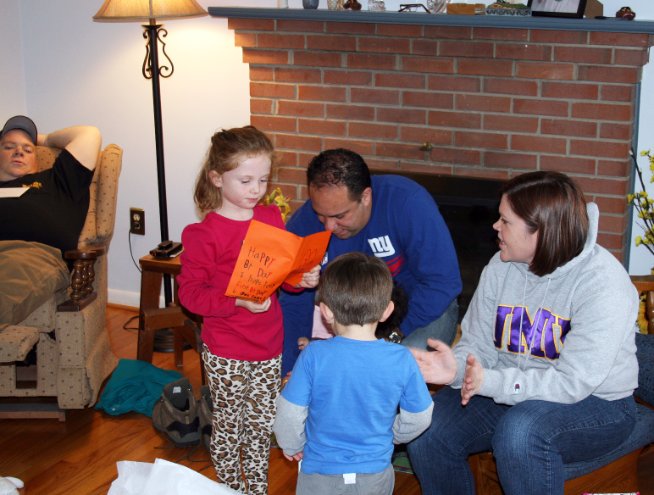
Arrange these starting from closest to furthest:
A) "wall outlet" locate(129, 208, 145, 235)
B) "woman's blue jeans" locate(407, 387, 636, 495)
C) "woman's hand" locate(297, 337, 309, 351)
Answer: "woman's blue jeans" locate(407, 387, 636, 495)
"woman's hand" locate(297, 337, 309, 351)
"wall outlet" locate(129, 208, 145, 235)

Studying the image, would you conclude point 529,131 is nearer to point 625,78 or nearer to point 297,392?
point 625,78

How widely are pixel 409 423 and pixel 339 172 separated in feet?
2.37

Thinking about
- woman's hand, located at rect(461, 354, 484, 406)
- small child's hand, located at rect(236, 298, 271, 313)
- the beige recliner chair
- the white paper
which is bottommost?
the beige recliner chair

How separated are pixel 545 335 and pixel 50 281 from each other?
5.30 ft

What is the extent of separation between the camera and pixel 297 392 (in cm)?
164

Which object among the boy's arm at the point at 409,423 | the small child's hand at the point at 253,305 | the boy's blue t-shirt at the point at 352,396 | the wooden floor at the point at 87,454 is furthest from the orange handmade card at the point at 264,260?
the wooden floor at the point at 87,454

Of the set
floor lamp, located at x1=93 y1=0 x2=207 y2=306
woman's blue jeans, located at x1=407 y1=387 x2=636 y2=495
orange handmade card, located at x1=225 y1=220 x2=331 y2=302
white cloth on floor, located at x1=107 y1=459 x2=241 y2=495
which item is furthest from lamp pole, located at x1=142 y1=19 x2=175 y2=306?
white cloth on floor, located at x1=107 y1=459 x2=241 y2=495

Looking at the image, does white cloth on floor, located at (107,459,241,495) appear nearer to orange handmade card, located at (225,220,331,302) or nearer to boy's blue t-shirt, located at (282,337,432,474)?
boy's blue t-shirt, located at (282,337,432,474)

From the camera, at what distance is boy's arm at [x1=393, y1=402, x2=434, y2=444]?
66.0 inches

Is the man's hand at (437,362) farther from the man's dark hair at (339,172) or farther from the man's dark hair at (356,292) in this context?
the man's dark hair at (339,172)

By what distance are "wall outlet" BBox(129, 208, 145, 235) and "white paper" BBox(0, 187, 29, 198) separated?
831 mm

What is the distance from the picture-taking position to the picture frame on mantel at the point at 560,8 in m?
2.75

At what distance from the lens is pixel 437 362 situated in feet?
6.42

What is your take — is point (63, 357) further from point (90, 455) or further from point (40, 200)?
point (40, 200)
